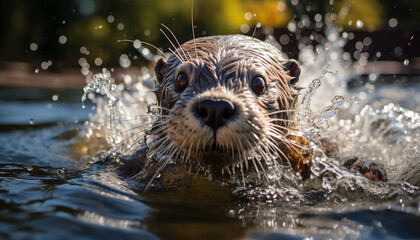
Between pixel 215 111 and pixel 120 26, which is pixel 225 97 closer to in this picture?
pixel 215 111

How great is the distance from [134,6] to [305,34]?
4439 millimetres

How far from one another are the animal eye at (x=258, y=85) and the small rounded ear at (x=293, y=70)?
48 cm

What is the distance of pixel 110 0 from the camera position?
12758 millimetres

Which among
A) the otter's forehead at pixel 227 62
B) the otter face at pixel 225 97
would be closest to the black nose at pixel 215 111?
the otter face at pixel 225 97

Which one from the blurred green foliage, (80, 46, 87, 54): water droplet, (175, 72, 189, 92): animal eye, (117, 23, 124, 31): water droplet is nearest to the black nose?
(175, 72, 189, 92): animal eye

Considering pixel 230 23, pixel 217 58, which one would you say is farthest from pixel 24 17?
pixel 217 58

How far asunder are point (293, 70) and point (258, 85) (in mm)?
574

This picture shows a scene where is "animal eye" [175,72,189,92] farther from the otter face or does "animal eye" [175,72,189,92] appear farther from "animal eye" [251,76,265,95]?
"animal eye" [251,76,265,95]

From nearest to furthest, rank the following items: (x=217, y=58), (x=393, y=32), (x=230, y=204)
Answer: (x=230, y=204) < (x=217, y=58) < (x=393, y=32)

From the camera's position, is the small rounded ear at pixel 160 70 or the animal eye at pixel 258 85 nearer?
the animal eye at pixel 258 85

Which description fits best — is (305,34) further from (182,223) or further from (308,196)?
(182,223)

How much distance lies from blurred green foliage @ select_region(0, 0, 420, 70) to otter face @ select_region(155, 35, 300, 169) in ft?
27.9

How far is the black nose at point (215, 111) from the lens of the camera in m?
2.51

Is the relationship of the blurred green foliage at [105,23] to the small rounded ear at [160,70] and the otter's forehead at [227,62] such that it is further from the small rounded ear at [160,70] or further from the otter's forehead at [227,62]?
the otter's forehead at [227,62]
